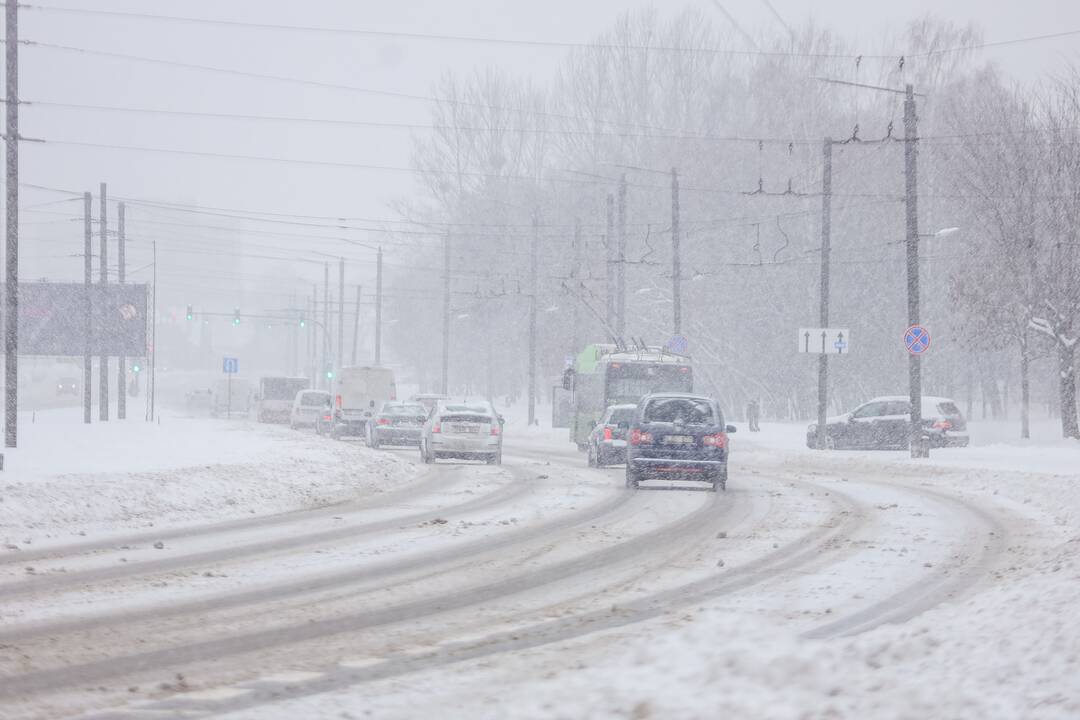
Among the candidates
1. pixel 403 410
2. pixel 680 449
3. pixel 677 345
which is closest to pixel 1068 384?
pixel 677 345

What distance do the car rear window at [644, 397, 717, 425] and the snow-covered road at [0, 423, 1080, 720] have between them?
17.4ft

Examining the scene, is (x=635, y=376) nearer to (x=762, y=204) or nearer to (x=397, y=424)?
(x=397, y=424)

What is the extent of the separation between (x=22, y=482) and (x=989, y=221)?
33.0 meters

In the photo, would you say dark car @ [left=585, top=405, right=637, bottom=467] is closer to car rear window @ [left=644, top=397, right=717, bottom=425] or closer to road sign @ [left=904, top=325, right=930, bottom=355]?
car rear window @ [left=644, top=397, right=717, bottom=425]

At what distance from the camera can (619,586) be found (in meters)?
11.5

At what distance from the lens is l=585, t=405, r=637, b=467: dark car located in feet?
106

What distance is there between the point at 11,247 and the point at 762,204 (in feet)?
142

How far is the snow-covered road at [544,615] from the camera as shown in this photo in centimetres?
680

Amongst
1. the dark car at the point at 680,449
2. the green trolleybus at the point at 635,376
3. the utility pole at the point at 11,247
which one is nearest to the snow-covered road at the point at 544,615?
the dark car at the point at 680,449

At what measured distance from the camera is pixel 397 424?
43156 millimetres

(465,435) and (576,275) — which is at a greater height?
(576,275)

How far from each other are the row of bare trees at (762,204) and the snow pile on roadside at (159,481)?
19.6 metres

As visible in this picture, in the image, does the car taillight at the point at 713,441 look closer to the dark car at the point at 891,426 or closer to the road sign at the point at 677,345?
the dark car at the point at 891,426

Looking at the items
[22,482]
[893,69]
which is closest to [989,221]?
[893,69]
